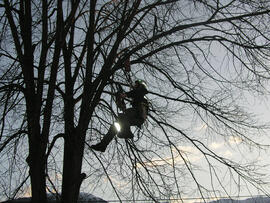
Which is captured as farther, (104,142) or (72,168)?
(104,142)

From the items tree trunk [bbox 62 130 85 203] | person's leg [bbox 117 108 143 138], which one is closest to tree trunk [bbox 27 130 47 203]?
tree trunk [bbox 62 130 85 203]

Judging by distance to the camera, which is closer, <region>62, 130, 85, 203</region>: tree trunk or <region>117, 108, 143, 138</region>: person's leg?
<region>62, 130, 85, 203</region>: tree trunk

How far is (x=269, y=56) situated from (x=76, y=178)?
431 centimetres

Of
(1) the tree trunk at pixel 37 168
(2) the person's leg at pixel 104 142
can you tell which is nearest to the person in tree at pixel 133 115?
(2) the person's leg at pixel 104 142

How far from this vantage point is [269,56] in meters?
6.00

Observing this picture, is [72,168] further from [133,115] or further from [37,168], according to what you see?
[133,115]

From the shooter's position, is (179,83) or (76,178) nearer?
(76,178)

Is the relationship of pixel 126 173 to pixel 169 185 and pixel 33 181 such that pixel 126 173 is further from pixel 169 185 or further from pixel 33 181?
pixel 33 181

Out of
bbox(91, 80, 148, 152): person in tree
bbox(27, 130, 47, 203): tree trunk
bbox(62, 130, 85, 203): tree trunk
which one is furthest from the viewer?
bbox(91, 80, 148, 152): person in tree

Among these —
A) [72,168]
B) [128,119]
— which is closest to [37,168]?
[72,168]

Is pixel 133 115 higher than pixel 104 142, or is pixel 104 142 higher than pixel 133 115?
pixel 133 115

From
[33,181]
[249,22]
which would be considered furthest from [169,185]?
[249,22]

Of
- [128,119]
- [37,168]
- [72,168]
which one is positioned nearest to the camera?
[37,168]

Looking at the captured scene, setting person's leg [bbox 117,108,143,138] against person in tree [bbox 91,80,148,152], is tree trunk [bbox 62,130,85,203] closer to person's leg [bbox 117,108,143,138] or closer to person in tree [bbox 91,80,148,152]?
person in tree [bbox 91,80,148,152]
